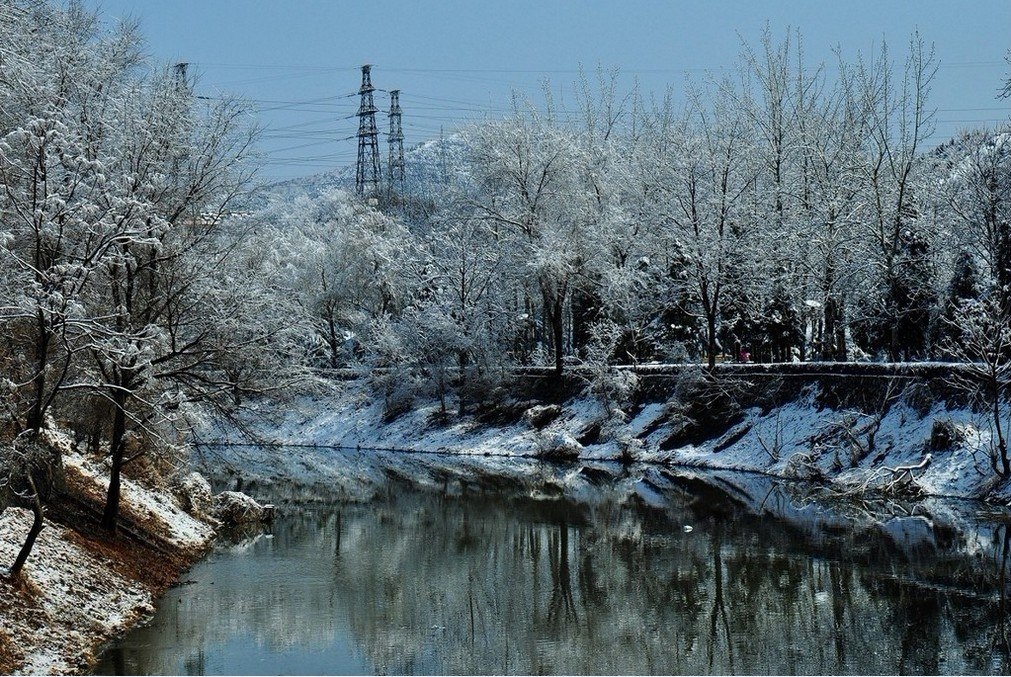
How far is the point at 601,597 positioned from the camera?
18734 mm

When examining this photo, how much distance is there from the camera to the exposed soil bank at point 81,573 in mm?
13281

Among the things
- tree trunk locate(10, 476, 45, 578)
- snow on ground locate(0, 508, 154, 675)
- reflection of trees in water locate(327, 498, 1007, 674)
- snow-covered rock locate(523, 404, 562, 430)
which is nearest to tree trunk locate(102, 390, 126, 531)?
snow on ground locate(0, 508, 154, 675)

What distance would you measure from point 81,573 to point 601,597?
8870 millimetres

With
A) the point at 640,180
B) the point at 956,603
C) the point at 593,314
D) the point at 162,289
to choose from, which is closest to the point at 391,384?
the point at 593,314

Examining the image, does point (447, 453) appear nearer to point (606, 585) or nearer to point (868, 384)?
point (868, 384)

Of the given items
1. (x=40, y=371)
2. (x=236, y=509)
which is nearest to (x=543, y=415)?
(x=236, y=509)


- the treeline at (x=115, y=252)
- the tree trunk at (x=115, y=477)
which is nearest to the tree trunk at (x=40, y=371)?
the treeline at (x=115, y=252)

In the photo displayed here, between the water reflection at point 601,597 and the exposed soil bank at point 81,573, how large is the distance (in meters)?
0.55

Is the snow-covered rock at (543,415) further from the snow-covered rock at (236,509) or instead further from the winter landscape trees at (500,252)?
the snow-covered rock at (236,509)

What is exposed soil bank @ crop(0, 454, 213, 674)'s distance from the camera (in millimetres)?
13281

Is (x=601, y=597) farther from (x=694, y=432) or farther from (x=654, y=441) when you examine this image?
(x=654, y=441)

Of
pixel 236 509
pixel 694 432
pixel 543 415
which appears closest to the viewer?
pixel 236 509

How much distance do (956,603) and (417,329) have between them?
34.8m

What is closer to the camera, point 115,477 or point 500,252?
point 115,477
